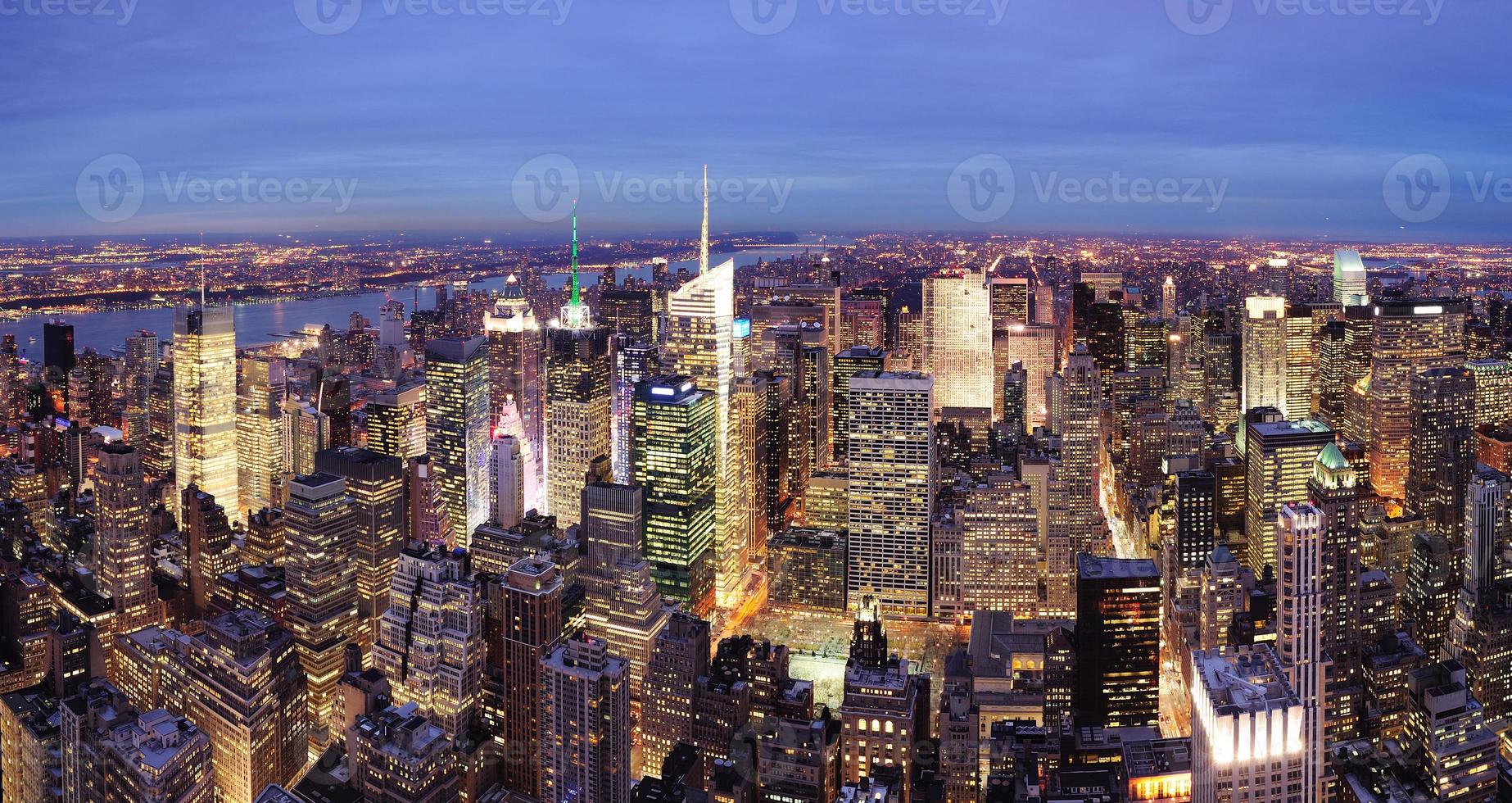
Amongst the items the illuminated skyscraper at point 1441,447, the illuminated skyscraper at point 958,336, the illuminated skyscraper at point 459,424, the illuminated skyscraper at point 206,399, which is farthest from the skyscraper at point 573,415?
the illuminated skyscraper at point 1441,447

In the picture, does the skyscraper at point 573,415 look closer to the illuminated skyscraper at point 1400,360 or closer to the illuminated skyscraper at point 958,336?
the illuminated skyscraper at point 958,336

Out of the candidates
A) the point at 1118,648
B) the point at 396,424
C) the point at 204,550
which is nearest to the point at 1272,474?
the point at 1118,648

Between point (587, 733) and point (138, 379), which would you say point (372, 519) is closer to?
point (587, 733)

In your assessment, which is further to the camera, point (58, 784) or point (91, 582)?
point (91, 582)

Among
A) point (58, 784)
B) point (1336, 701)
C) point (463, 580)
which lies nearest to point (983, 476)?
point (1336, 701)

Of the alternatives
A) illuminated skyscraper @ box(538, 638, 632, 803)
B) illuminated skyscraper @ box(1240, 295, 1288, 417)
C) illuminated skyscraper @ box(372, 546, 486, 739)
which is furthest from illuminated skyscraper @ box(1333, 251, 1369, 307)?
illuminated skyscraper @ box(538, 638, 632, 803)

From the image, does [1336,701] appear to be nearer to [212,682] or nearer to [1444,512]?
[1444,512]
